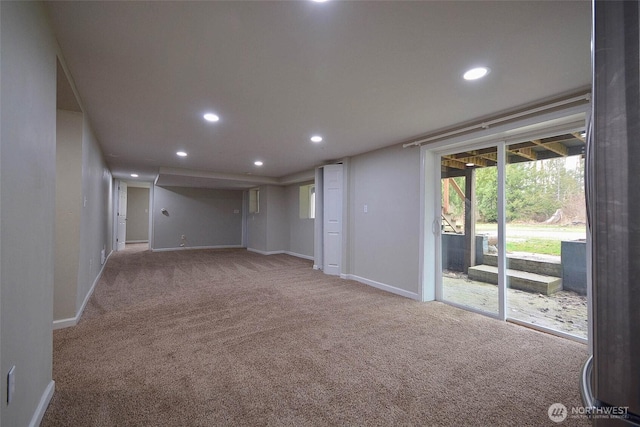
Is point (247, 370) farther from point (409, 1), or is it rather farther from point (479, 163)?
point (479, 163)

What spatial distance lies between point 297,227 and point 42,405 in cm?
624

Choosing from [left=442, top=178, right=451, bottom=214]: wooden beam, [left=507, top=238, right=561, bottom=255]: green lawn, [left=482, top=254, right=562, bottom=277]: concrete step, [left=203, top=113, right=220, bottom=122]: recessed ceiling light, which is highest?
[left=203, top=113, right=220, bottom=122]: recessed ceiling light

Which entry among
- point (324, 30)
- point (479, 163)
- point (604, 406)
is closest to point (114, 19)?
point (324, 30)

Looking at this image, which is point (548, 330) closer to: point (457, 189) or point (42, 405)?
point (457, 189)

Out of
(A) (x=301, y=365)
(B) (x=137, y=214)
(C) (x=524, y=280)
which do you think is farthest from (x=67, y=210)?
(B) (x=137, y=214)

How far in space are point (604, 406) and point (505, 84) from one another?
7.54 ft

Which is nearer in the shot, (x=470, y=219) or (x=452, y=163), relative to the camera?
(x=470, y=219)

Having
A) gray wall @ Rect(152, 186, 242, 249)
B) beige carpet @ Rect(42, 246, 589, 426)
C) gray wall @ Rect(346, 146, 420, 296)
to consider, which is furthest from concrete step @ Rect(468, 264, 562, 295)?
gray wall @ Rect(152, 186, 242, 249)

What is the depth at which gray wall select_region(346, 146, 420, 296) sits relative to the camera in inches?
148

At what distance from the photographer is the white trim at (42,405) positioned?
1.38 metres

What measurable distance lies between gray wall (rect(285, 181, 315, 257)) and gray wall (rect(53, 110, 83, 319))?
4.79 m

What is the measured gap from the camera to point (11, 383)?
113 centimetres

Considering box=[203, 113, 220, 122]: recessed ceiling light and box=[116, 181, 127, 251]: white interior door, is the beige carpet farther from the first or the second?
box=[116, 181, 127, 251]: white interior door

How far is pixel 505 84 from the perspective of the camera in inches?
86.0
